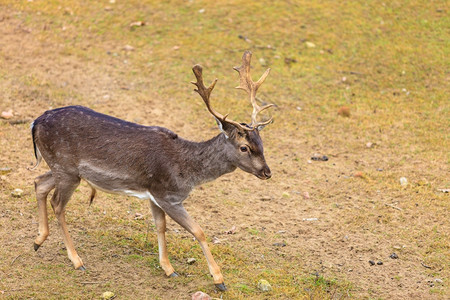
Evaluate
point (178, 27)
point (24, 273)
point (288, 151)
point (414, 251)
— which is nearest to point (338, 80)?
point (288, 151)

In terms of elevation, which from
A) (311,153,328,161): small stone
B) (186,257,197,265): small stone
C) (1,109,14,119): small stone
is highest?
(186,257,197,265): small stone

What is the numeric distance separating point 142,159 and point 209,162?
80 centimetres

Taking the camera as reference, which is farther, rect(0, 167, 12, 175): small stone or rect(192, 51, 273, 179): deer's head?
rect(0, 167, 12, 175): small stone

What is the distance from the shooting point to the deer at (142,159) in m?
6.70

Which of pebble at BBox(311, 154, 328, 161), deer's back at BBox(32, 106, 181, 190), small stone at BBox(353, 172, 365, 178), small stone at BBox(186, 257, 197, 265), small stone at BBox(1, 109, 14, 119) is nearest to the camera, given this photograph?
deer's back at BBox(32, 106, 181, 190)

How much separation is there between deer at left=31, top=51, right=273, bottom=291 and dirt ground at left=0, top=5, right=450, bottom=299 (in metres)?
0.44

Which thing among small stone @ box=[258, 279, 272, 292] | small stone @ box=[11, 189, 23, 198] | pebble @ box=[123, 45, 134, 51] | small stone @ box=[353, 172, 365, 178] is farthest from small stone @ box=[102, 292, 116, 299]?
pebble @ box=[123, 45, 134, 51]

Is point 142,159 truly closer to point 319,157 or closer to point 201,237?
point 201,237

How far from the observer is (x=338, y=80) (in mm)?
12961

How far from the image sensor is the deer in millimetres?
6703

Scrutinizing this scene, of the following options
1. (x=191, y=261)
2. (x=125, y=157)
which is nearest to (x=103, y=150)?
(x=125, y=157)

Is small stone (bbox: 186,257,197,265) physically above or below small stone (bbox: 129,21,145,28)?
above

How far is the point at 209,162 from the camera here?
6.86 metres

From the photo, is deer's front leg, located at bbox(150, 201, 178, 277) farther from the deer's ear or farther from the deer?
the deer's ear
